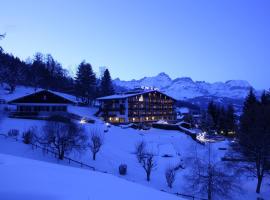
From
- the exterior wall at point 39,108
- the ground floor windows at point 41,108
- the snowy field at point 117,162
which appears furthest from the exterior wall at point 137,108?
the snowy field at point 117,162

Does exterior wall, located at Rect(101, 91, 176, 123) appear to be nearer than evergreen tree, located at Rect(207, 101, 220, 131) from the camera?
Yes

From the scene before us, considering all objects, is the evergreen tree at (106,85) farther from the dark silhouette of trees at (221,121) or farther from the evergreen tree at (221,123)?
the evergreen tree at (221,123)

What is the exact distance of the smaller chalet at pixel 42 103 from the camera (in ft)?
224

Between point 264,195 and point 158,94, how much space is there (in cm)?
6909

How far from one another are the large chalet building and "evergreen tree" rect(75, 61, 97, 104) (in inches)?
420

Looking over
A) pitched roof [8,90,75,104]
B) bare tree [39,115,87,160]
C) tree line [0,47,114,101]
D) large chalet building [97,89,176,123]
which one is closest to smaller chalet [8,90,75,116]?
pitched roof [8,90,75,104]

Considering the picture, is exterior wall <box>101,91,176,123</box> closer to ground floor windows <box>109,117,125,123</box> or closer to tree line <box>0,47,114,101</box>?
ground floor windows <box>109,117,125,123</box>

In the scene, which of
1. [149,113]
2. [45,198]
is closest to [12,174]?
[45,198]

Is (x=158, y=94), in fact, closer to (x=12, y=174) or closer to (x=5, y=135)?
(x=5, y=135)

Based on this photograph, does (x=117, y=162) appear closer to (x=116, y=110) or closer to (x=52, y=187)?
(x=52, y=187)

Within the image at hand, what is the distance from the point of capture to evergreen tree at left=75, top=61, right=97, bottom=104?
101 meters

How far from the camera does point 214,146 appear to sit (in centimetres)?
6412

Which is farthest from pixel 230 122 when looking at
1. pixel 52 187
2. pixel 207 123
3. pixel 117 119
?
pixel 52 187

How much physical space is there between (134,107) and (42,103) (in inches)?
1257
